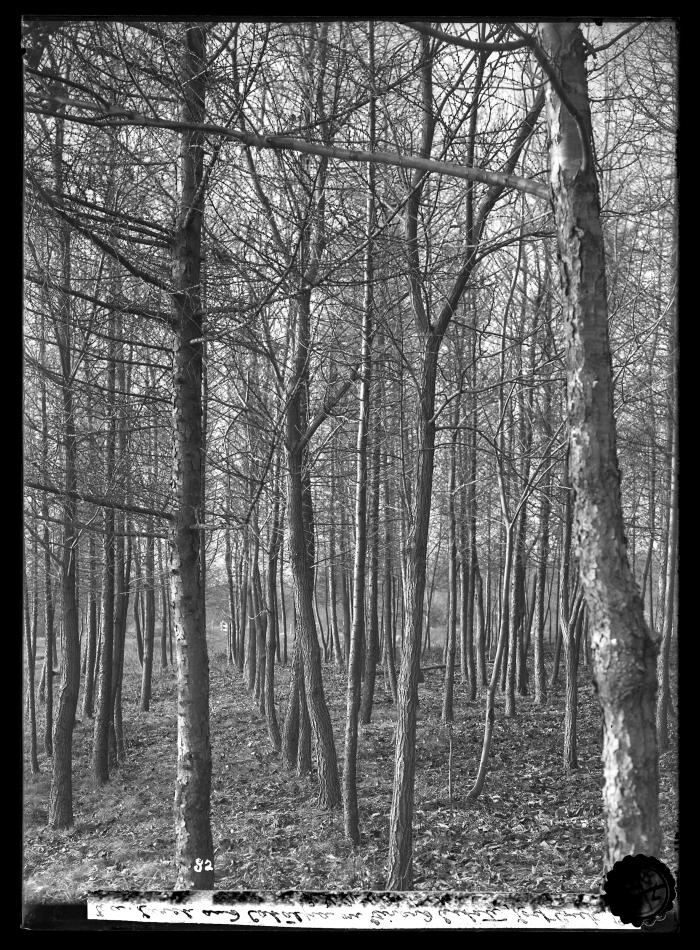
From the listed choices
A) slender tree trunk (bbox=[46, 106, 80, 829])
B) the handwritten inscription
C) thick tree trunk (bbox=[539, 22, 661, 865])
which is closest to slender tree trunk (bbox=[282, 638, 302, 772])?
slender tree trunk (bbox=[46, 106, 80, 829])

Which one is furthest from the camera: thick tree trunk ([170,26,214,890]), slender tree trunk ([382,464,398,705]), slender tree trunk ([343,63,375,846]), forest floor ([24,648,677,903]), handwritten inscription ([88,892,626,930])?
slender tree trunk ([382,464,398,705])

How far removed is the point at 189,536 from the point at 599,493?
2.20 meters

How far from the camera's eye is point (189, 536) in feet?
11.6

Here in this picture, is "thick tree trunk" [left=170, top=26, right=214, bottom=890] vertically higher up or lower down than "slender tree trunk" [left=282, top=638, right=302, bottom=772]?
higher up

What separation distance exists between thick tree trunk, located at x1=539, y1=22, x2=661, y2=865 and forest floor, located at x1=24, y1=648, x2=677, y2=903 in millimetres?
399

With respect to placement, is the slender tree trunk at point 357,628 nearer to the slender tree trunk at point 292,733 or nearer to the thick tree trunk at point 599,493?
the slender tree trunk at point 292,733

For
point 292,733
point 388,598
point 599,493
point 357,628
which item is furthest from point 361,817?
point 388,598

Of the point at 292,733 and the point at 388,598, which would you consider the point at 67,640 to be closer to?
the point at 292,733

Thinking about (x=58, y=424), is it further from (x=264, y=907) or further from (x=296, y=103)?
(x=264, y=907)

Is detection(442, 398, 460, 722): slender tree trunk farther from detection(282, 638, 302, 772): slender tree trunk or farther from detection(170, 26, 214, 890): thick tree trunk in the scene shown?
detection(170, 26, 214, 890): thick tree trunk

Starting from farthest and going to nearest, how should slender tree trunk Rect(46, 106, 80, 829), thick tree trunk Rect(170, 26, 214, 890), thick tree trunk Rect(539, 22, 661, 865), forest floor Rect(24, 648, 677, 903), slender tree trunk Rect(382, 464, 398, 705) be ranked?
slender tree trunk Rect(382, 464, 398, 705) < slender tree trunk Rect(46, 106, 80, 829) < forest floor Rect(24, 648, 677, 903) < thick tree trunk Rect(170, 26, 214, 890) < thick tree trunk Rect(539, 22, 661, 865)

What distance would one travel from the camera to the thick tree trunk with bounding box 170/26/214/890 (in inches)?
135

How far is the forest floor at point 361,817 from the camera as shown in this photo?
12.8 feet

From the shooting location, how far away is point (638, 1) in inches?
86.0
